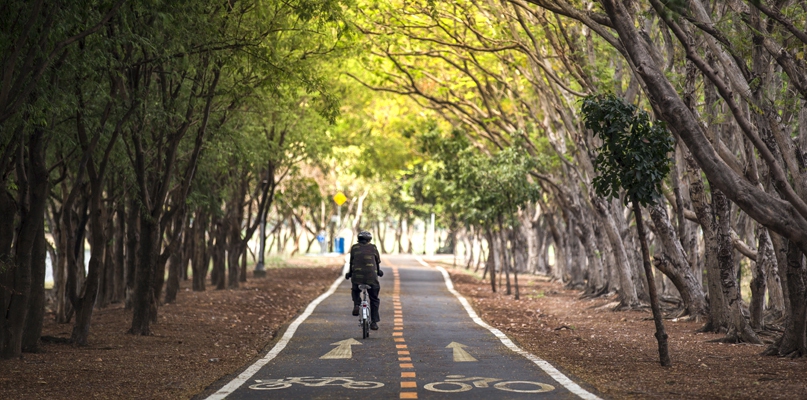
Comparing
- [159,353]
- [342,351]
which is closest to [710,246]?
[342,351]

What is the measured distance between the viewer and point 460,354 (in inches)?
599

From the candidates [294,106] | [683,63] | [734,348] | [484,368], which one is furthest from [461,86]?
[484,368]

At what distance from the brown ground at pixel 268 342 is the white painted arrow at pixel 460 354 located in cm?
110

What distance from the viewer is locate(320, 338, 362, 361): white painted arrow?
49.0ft

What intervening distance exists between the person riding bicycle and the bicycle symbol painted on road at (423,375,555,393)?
20.3 ft

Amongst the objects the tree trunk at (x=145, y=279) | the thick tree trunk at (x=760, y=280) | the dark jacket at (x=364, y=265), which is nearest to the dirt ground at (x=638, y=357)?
the thick tree trunk at (x=760, y=280)

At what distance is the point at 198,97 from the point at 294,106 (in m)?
11.0

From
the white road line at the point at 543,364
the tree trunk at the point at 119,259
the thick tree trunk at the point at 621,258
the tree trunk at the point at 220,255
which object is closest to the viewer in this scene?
the white road line at the point at 543,364

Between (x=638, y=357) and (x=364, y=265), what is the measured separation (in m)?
5.54

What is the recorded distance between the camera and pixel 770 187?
50.6 ft

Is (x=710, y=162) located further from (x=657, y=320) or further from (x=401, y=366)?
(x=401, y=366)

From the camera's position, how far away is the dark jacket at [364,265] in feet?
60.5

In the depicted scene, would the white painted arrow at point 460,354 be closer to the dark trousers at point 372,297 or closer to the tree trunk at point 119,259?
the dark trousers at point 372,297

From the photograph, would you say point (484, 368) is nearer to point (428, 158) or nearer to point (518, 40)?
point (518, 40)
